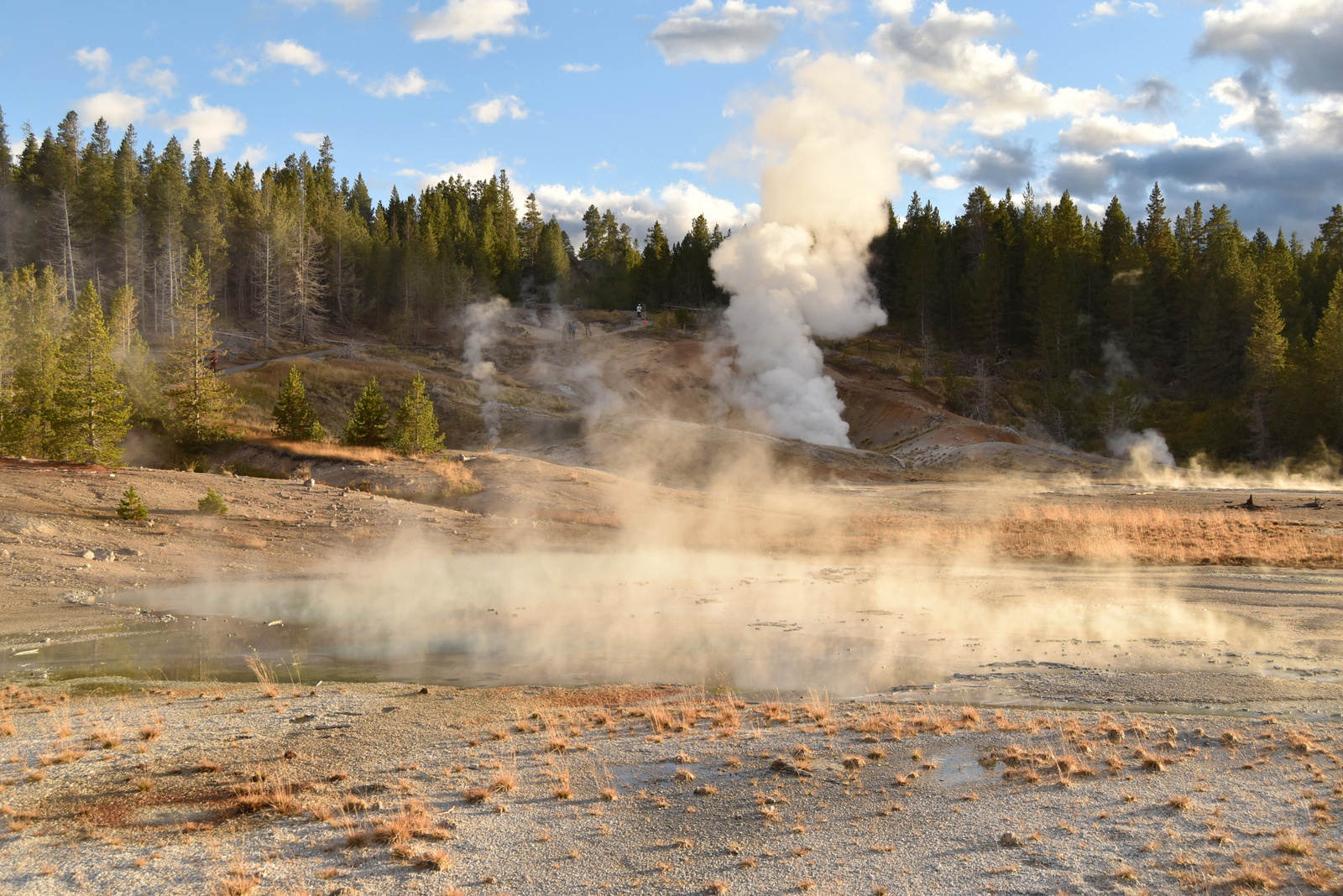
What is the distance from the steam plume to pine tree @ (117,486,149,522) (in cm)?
2833

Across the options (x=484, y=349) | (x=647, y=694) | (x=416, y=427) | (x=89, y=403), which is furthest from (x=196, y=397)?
(x=647, y=694)

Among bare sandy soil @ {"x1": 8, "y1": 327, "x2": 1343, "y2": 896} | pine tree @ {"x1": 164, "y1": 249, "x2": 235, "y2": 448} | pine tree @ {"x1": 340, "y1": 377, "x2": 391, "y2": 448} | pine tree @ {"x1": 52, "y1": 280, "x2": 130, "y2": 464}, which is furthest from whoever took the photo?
pine tree @ {"x1": 164, "y1": 249, "x2": 235, "y2": 448}

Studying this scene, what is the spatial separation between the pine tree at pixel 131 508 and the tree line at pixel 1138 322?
55.3m

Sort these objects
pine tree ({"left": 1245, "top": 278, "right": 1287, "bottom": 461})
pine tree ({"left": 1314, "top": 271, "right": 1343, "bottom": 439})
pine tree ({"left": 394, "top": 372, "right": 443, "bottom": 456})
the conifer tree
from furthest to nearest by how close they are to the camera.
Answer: pine tree ({"left": 1245, "top": 278, "right": 1287, "bottom": 461}), pine tree ({"left": 1314, "top": 271, "right": 1343, "bottom": 439}), pine tree ({"left": 394, "top": 372, "right": 443, "bottom": 456}), the conifer tree

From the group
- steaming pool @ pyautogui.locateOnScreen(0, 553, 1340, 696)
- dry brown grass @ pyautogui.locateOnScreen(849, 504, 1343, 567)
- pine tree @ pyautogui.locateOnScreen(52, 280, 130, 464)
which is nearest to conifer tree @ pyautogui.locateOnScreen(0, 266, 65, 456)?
pine tree @ pyautogui.locateOnScreen(52, 280, 130, 464)

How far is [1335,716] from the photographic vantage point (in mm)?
11898

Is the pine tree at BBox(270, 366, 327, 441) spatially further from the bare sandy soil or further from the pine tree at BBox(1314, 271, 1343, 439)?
the pine tree at BBox(1314, 271, 1343, 439)

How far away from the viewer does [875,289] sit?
90.4 meters

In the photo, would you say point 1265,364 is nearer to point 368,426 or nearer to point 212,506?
point 368,426

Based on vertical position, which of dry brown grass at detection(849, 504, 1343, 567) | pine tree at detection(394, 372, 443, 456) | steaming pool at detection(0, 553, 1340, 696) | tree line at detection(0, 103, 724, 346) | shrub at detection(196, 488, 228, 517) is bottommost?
steaming pool at detection(0, 553, 1340, 696)

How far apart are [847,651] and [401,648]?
28.5 feet

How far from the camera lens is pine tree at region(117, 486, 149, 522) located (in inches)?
1018

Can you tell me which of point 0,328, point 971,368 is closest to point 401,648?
point 0,328

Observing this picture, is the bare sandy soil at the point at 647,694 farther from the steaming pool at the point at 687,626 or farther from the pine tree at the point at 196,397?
the pine tree at the point at 196,397
